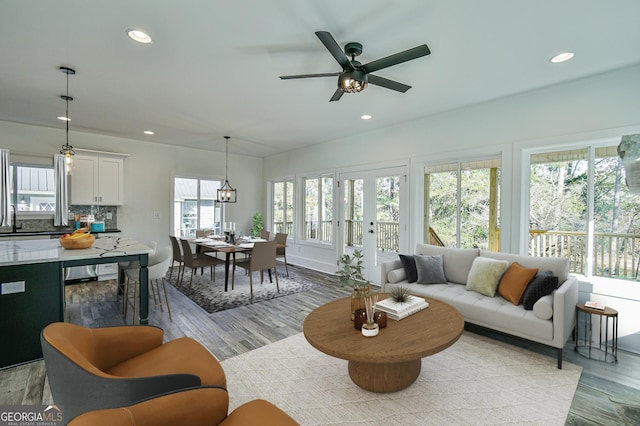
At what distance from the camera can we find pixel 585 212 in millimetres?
3377

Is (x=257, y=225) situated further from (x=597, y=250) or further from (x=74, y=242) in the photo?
(x=597, y=250)

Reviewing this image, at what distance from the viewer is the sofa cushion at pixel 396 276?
3735 millimetres

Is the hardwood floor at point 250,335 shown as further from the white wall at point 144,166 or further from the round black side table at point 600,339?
the white wall at point 144,166

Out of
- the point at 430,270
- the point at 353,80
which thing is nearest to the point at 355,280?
the point at 353,80

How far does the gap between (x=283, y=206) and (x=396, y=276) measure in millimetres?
4465

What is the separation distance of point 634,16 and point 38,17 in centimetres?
441

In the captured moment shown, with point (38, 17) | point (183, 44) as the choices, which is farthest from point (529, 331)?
point (38, 17)

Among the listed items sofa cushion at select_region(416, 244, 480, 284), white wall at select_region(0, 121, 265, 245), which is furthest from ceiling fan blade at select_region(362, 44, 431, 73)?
white wall at select_region(0, 121, 265, 245)

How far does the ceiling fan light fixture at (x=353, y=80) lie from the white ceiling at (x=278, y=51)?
13.2 inches

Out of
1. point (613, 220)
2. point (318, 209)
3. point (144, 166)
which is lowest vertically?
point (613, 220)

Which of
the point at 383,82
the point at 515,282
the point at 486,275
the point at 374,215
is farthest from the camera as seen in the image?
the point at 374,215

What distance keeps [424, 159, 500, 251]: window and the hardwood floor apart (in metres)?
1.49

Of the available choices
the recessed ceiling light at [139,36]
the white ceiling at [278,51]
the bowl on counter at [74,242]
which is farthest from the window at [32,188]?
the recessed ceiling light at [139,36]

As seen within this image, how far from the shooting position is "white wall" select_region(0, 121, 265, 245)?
5.09 m
